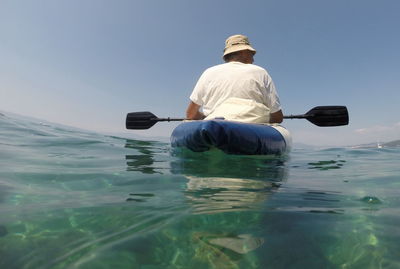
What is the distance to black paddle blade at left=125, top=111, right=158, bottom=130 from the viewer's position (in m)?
7.12

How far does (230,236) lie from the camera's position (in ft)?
4.87

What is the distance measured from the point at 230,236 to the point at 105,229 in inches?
30.0

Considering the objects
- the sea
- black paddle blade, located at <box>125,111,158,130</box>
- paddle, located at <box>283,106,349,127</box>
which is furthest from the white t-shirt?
black paddle blade, located at <box>125,111,158,130</box>

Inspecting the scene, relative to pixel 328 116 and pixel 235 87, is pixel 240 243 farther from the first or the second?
pixel 328 116

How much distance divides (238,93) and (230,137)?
109cm

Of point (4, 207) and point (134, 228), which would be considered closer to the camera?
point (134, 228)

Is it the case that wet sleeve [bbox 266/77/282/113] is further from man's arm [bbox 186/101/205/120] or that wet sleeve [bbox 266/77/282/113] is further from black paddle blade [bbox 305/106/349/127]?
black paddle blade [bbox 305/106/349/127]

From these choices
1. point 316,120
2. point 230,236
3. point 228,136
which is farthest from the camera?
point 316,120

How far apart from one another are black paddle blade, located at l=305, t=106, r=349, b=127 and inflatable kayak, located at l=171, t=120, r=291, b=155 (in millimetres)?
2317

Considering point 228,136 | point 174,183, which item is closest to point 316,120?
point 228,136

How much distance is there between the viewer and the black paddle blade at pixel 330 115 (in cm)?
625

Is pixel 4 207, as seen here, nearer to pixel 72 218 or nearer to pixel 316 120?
pixel 72 218

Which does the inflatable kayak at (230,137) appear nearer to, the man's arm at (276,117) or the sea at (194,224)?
the man's arm at (276,117)

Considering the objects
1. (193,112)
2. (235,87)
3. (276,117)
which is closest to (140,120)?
(193,112)
